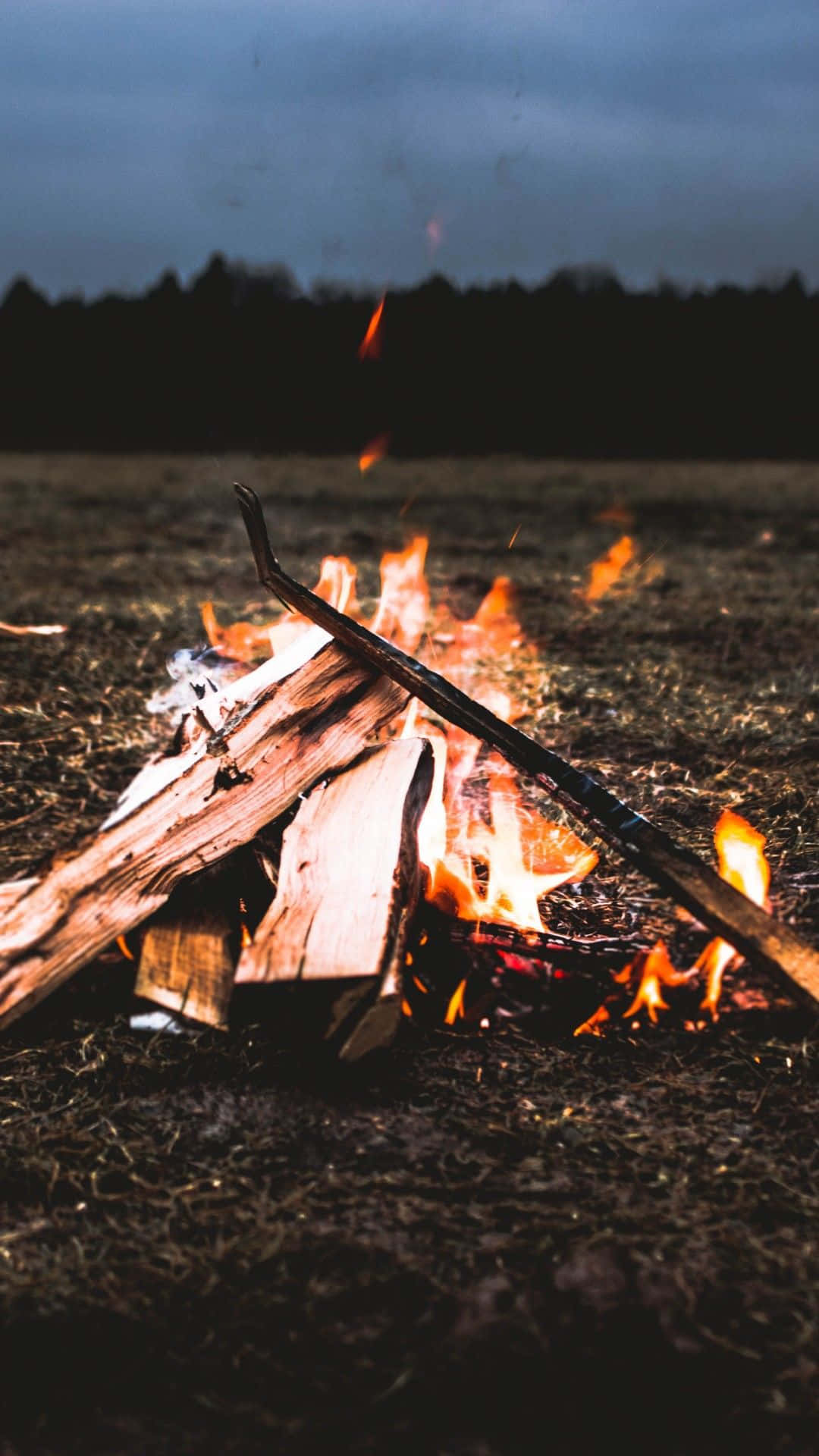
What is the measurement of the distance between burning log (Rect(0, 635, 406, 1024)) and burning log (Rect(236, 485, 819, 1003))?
0.12 meters

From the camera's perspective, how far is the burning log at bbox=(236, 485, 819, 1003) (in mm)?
2393

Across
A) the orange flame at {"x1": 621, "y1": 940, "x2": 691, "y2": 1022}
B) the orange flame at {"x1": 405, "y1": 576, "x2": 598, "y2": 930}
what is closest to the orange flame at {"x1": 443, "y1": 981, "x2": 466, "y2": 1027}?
the orange flame at {"x1": 405, "y1": 576, "x2": 598, "y2": 930}

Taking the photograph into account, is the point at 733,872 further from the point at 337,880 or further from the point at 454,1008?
the point at 337,880

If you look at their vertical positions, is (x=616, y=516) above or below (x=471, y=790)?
above

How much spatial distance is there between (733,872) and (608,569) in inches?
241

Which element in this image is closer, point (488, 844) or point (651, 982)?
point (651, 982)

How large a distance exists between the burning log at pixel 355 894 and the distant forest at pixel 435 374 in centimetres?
1552

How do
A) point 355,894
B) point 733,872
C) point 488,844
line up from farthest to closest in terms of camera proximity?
point 488,844 → point 733,872 → point 355,894

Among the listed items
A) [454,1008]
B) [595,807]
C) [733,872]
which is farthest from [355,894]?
[733,872]

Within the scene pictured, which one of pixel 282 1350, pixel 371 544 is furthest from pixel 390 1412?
pixel 371 544

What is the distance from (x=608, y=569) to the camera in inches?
348

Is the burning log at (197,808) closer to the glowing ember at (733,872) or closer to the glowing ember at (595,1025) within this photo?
the glowing ember at (595,1025)

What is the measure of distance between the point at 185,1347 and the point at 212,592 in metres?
6.14

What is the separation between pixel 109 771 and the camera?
409cm
